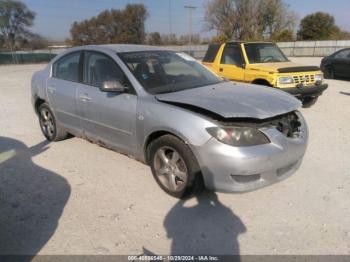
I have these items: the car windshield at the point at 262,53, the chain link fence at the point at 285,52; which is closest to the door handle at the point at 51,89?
the car windshield at the point at 262,53

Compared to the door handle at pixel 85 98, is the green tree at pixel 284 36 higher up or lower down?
lower down

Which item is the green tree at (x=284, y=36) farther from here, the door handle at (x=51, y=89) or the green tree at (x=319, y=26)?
the door handle at (x=51, y=89)

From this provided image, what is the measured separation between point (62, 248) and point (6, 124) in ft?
17.2

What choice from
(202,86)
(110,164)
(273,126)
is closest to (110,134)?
(110,164)

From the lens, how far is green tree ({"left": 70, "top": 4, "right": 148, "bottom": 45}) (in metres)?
60.8

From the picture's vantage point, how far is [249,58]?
834 cm

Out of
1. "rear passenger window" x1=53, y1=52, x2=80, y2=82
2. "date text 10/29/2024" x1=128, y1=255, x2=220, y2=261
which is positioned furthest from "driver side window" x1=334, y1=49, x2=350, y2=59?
"date text 10/29/2024" x1=128, y1=255, x2=220, y2=261

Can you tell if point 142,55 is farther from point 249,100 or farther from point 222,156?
point 222,156

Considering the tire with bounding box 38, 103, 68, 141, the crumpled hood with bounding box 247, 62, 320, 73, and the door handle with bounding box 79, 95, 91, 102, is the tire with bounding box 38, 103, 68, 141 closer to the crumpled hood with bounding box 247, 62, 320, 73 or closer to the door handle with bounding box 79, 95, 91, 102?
the door handle with bounding box 79, 95, 91, 102

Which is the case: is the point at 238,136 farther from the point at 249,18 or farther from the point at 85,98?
Answer: the point at 249,18

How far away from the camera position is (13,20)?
5081 cm

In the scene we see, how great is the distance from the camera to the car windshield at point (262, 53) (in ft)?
Answer: 27.5

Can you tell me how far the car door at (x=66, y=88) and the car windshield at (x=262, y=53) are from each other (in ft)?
15.7

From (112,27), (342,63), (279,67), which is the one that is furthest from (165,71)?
(112,27)
